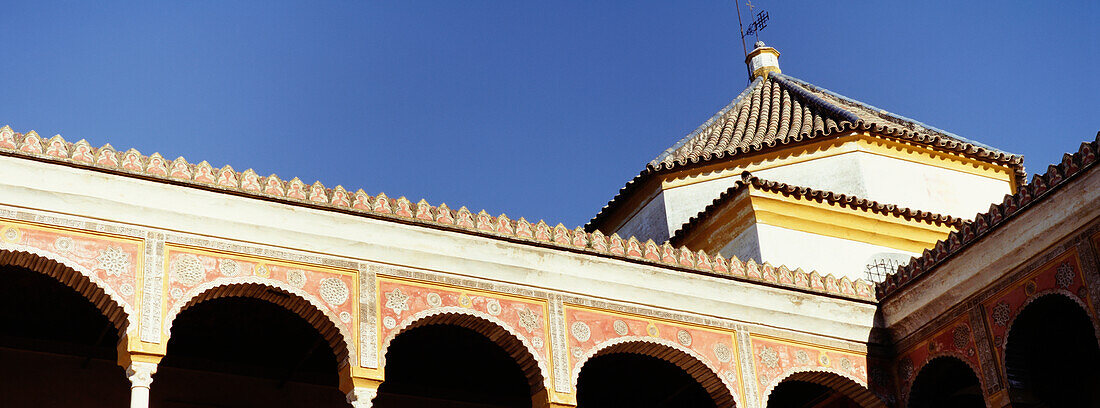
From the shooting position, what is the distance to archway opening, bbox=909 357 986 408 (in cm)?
1170

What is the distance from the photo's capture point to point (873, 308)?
1230 centimetres

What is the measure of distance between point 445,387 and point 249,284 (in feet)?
10.4

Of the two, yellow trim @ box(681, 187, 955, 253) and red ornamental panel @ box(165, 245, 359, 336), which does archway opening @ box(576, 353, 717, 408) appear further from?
red ornamental panel @ box(165, 245, 359, 336)

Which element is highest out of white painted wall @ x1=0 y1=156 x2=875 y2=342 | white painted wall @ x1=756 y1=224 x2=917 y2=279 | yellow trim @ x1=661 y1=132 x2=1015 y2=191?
yellow trim @ x1=661 y1=132 x2=1015 y2=191

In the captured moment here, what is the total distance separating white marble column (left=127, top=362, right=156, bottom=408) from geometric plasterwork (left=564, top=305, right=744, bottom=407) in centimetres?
334

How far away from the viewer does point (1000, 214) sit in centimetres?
1097

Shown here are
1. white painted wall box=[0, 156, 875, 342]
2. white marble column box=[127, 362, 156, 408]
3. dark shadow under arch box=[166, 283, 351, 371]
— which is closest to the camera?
white marble column box=[127, 362, 156, 408]

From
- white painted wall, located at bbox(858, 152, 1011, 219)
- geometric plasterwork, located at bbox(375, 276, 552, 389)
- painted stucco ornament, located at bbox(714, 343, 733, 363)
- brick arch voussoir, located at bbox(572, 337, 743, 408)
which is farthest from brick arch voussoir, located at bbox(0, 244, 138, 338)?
white painted wall, located at bbox(858, 152, 1011, 219)

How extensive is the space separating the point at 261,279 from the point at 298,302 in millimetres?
335

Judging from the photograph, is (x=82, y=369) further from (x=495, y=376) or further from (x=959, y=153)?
(x=959, y=153)

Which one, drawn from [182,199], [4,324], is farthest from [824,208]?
[4,324]

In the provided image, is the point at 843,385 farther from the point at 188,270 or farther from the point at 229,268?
the point at 188,270

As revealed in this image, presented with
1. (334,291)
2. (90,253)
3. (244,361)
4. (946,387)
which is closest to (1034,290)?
(946,387)

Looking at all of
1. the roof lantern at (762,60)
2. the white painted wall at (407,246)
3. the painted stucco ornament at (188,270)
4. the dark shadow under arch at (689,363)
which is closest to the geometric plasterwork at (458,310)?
the white painted wall at (407,246)
